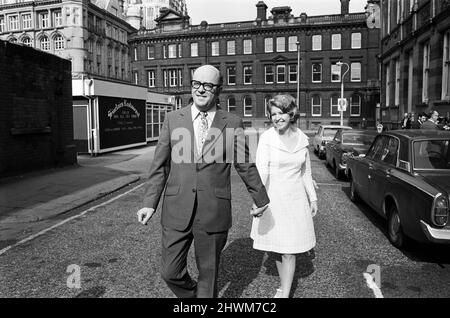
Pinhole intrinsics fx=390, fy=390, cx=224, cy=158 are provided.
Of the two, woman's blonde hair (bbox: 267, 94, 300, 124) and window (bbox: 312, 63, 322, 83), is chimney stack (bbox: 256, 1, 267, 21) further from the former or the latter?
woman's blonde hair (bbox: 267, 94, 300, 124)

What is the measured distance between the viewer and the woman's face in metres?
3.51

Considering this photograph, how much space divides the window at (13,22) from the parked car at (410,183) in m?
83.6

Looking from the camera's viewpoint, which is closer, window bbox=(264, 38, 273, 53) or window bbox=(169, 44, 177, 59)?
window bbox=(264, 38, 273, 53)

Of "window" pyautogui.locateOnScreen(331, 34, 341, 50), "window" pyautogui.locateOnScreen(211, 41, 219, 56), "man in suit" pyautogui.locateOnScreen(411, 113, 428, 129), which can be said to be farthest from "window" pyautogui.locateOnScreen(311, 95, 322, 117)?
"man in suit" pyautogui.locateOnScreen(411, 113, 428, 129)

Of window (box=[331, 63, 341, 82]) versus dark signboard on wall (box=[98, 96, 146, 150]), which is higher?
window (box=[331, 63, 341, 82])

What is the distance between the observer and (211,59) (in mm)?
56062

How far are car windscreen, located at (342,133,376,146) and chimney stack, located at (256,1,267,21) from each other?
4665 centimetres

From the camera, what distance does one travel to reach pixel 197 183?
2.92m

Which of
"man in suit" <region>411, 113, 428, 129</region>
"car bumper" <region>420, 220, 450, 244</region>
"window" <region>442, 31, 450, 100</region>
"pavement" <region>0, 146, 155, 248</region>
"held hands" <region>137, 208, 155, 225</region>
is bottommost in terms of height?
"pavement" <region>0, 146, 155, 248</region>

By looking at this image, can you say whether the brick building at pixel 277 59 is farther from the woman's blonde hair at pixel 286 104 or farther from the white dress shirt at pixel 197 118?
the white dress shirt at pixel 197 118

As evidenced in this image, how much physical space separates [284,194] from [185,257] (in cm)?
109

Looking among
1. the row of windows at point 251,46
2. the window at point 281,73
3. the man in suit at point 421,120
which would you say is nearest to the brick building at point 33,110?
the man in suit at point 421,120

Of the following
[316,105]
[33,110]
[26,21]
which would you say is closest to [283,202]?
[33,110]

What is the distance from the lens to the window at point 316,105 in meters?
51.7
